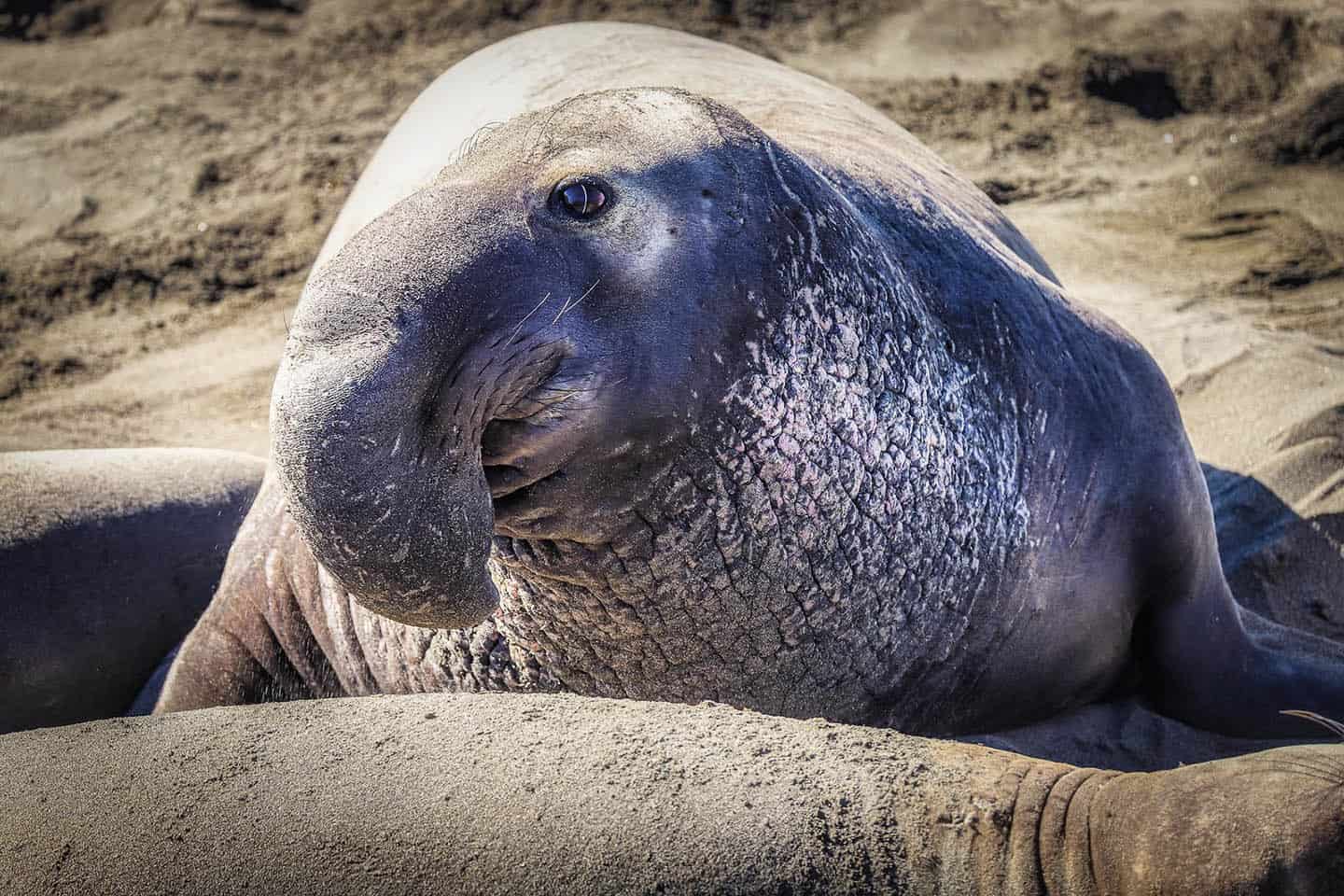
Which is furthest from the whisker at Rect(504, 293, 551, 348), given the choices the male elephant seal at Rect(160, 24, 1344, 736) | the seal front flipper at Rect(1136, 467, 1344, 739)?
the seal front flipper at Rect(1136, 467, 1344, 739)

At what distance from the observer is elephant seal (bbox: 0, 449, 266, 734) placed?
11.0 ft

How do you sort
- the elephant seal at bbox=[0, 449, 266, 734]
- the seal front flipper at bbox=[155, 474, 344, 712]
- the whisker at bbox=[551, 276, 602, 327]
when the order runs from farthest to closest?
the elephant seal at bbox=[0, 449, 266, 734], the seal front flipper at bbox=[155, 474, 344, 712], the whisker at bbox=[551, 276, 602, 327]

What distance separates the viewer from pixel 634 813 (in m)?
1.69

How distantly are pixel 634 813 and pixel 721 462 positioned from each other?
0.56 m

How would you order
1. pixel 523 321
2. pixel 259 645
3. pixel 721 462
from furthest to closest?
pixel 259 645
pixel 721 462
pixel 523 321

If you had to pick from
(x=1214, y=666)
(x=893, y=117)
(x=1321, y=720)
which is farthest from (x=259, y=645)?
(x=893, y=117)

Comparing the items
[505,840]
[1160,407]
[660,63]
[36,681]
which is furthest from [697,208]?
[36,681]

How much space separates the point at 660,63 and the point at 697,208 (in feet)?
6.19

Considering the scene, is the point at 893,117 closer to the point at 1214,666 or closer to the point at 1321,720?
the point at 1214,666

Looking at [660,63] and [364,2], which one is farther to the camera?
[364,2]

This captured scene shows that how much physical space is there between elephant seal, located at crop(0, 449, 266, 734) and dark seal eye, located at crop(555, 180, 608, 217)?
6.95ft

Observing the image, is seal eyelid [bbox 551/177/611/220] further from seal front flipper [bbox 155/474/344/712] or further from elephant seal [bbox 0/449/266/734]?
elephant seal [bbox 0/449/266/734]

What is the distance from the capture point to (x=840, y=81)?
7.32m

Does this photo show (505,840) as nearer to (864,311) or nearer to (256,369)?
(864,311)
